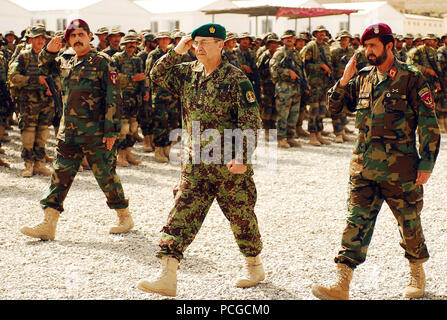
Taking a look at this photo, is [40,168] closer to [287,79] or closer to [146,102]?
[146,102]

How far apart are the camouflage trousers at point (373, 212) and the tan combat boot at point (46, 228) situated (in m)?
2.69

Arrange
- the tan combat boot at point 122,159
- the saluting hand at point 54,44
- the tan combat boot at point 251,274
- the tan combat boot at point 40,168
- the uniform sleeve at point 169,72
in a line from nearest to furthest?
the uniform sleeve at point 169,72, the tan combat boot at point 251,274, the saluting hand at point 54,44, the tan combat boot at point 40,168, the tan combat boot at point 122,159

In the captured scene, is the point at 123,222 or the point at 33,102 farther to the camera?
the point at 33,102

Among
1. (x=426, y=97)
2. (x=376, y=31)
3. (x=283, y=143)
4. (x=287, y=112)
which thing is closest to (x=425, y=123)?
(x=426, y=97)

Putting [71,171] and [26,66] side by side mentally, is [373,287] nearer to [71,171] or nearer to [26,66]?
[71,171]

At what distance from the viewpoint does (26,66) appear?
7.96 meters

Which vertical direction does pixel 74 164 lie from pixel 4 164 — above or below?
above

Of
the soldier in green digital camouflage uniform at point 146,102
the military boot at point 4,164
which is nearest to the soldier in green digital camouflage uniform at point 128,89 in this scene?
the soldier in green digital camouflage uniform at point 146,102

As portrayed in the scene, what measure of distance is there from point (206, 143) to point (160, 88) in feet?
18.1

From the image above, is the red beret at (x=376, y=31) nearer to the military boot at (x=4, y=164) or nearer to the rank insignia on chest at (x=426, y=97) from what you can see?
the rank insignia on chest at (x=426, y=97)

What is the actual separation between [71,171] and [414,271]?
3.00 meters

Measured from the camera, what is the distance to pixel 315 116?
11398 millimetres

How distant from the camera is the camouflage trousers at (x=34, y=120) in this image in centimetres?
812

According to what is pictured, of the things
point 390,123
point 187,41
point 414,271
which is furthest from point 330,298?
point 187,41
